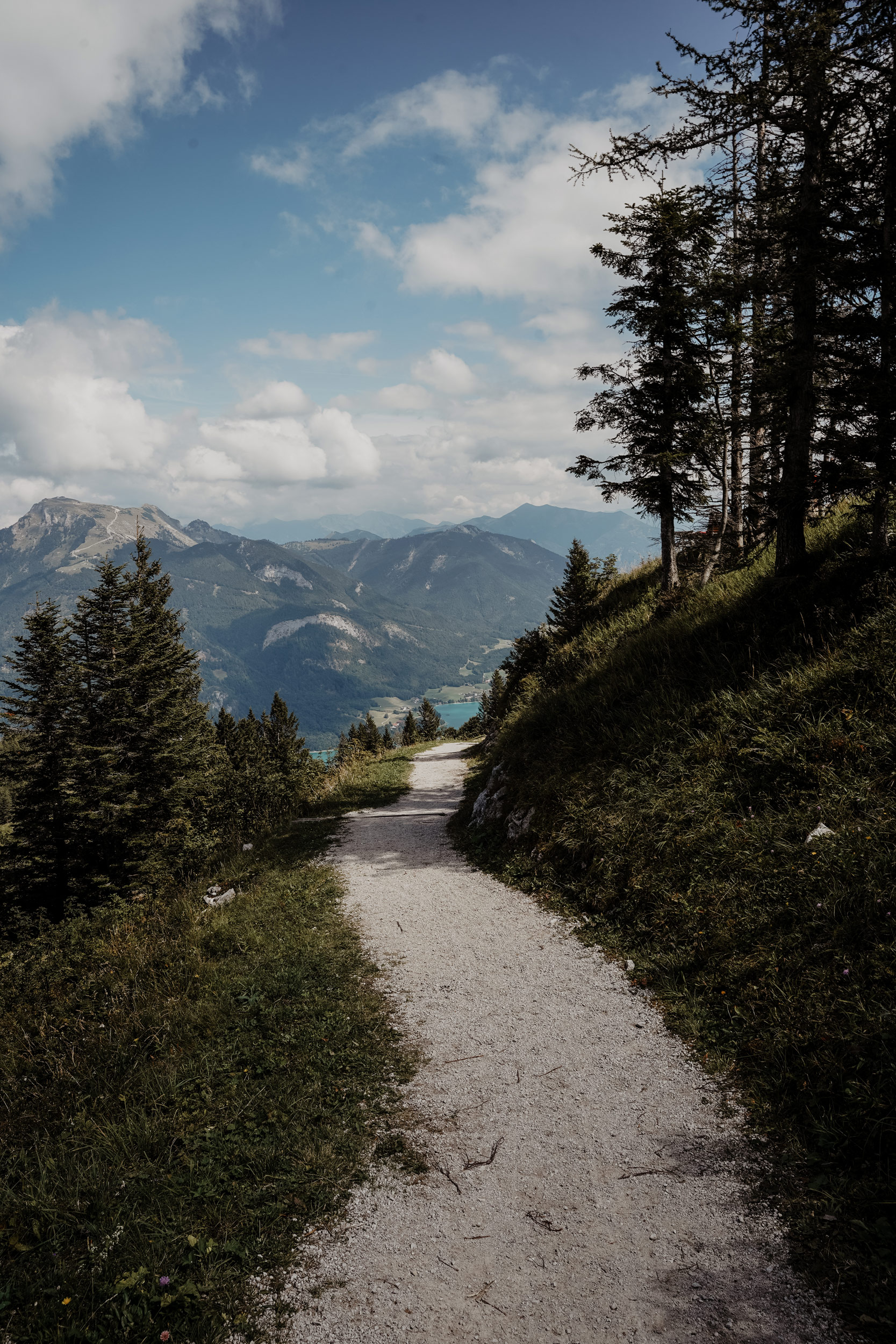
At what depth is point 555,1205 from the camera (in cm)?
430

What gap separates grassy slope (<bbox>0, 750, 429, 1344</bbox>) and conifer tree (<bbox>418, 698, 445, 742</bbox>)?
80.6 metres

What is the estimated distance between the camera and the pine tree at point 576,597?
85.8ft

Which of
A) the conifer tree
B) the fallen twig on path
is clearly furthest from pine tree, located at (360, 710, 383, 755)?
the fallen twig on path

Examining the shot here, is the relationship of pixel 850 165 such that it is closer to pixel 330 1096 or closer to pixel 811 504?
pixel 811 504

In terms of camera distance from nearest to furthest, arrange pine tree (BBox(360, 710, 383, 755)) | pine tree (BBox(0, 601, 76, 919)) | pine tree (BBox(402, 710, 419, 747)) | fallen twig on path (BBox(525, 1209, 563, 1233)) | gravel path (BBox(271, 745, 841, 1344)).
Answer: gravel path (BBox(271, 745, 841, 1344)) → fallen twig on path (BBox(525, 1209, 563, 1233)) → pine tree (BBox(0, 601, 76, 919)) → pine tree (BBox(360, 710, 383, 755)) → pine tree (BBox(402, 710, 419, 747))

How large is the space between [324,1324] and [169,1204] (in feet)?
4.84

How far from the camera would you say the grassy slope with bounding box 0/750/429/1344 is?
372 cm

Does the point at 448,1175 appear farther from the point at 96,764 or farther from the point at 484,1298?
the point at 96,764

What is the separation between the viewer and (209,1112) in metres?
5.25

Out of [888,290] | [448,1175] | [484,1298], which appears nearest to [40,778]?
[448,1175]

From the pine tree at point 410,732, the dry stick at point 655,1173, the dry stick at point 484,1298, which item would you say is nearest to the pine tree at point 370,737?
the pine tree at point 410,732

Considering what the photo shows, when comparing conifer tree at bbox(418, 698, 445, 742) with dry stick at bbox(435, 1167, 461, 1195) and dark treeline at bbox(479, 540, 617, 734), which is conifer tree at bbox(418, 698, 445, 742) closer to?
dark treeline at bbox(479, 540, 617, 734)

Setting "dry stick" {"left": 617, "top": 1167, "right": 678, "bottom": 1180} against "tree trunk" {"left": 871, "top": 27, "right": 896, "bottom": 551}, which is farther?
"tree trunk" {"left": 871, "top": 27, "right": 896, "bottom": 551}

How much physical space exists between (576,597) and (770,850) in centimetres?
2257
